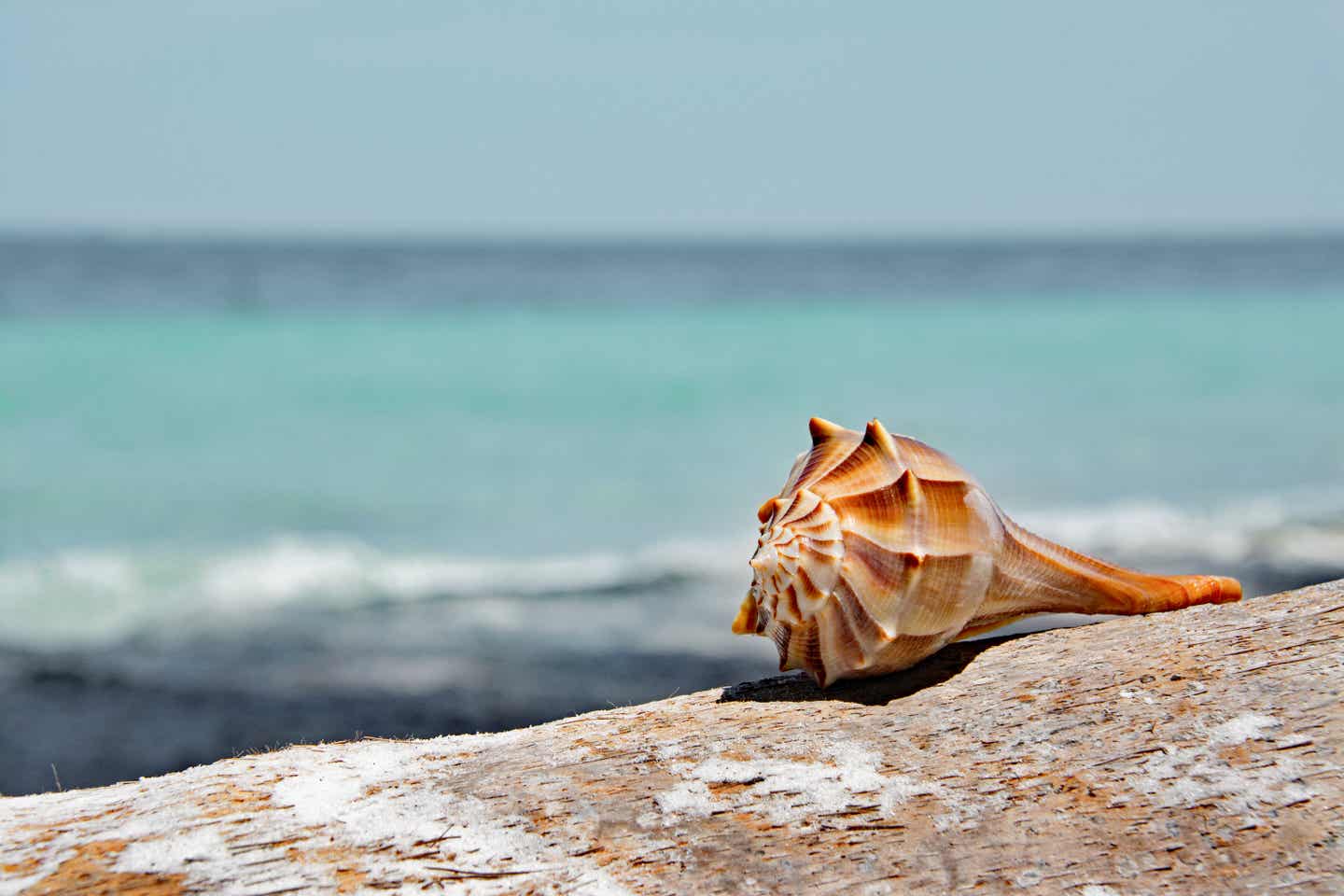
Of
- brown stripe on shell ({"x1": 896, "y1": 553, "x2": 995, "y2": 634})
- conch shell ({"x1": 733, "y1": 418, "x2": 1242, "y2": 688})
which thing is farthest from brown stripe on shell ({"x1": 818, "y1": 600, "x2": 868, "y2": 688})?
brown stripe on shell ({"x1": 896, "y1": 553, "x2": 995, "y2": 634})

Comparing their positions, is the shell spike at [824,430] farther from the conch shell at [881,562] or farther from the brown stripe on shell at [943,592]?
the brown stripe on shell at [943,592]

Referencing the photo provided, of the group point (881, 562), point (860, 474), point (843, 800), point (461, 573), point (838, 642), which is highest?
point (461, 573)

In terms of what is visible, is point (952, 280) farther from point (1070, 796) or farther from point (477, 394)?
point (1070, 796)

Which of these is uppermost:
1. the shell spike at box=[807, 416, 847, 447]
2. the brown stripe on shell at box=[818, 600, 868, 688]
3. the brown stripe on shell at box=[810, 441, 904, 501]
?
the shell spike at box=[807, 416, 847, 447]

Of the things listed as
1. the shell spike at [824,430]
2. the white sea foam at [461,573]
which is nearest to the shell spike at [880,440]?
the shell spike at [824,430]

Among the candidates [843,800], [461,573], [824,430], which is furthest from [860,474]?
[461,573]

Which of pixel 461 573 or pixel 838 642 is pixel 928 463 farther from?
pixel 461 573

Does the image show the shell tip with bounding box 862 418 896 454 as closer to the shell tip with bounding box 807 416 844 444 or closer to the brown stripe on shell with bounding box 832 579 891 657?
the shell tip with bounding box 807 416 844 444
